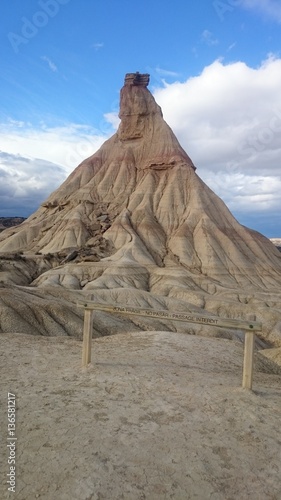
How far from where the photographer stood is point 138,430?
5469 millimetres

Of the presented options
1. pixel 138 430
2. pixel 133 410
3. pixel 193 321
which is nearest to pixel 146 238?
pixel 193 321

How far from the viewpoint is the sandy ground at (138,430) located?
4.35m

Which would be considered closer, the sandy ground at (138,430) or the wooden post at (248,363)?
the sandy ground at (138,430)

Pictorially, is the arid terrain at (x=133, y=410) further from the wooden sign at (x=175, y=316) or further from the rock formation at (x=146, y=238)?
the rock formation at (x=146, y=238)

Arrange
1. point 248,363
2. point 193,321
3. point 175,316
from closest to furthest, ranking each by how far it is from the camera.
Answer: point 248,363 → point 193,321 → point 175,316

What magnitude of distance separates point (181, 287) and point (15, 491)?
38.9 metres

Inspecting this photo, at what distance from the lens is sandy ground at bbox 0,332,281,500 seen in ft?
14.3

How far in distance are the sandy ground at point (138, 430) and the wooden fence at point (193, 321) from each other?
0.34 metres

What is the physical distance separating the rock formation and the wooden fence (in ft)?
55.9

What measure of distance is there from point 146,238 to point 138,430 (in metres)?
51.3

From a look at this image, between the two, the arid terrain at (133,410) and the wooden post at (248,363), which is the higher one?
the wooden post at (248,363)

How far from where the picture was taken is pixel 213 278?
49.0 meters

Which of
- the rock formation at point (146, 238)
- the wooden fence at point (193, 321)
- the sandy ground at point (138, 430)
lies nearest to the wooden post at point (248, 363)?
the wooden fence at point (193, 321)

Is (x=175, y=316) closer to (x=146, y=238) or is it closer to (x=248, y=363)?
(x=248, y=363)
